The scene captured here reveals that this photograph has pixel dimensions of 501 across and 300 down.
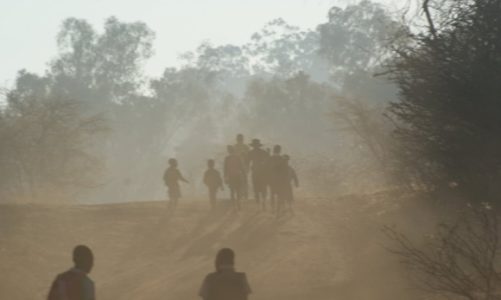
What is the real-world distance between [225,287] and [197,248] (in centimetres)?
992

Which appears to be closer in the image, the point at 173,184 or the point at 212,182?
the point at 212,182

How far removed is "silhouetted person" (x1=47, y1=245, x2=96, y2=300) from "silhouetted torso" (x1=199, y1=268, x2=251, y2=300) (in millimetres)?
1236

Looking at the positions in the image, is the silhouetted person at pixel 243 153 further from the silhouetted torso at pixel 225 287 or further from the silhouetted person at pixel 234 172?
the silhouetted torso at pixel 225 287

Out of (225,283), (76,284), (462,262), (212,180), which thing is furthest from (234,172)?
(76,284)

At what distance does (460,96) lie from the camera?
14.5m

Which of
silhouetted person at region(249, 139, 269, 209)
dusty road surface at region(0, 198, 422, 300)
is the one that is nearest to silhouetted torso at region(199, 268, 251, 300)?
dusty road surface at region(0, 198, 422, 300)

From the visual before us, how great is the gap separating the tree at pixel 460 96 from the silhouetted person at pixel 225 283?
6.73m

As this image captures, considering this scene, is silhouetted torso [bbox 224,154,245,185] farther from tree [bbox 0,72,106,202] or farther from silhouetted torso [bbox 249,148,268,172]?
tree [bbox 0,72,106,202]

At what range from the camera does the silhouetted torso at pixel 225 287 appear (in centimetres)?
864

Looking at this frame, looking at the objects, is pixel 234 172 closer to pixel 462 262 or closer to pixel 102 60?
pixel 462 262

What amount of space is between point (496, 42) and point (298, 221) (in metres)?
7.77

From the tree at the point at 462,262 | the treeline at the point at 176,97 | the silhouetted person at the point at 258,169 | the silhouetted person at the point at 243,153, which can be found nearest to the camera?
the tree at the point at 462,262

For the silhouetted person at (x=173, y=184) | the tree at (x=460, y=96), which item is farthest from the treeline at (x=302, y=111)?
the silhouetted person at (x=173, y=184)

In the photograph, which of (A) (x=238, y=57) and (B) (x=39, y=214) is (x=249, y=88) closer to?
(B) (x=39, y=214)
